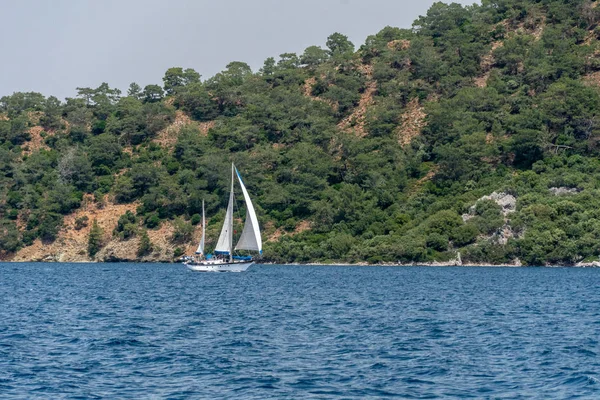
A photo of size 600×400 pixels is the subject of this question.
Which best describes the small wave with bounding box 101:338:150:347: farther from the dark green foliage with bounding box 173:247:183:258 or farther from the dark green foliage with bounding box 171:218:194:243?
the dark green foliage with bounding box 171:218:194:243

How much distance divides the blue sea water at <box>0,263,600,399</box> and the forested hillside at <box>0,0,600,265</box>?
1573 inches

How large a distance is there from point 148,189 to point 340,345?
98605 mm

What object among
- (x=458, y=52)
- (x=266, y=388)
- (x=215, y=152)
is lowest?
(x=266, y=388)

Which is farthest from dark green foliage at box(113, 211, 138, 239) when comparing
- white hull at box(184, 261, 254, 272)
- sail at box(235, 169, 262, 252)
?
sail at box(235, 169, 262, 252)

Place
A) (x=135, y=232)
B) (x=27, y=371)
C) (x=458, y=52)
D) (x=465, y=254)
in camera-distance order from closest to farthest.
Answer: (x=27, y=371), (x=465, y=254), (x=135, y=232), (x=458, y=52)

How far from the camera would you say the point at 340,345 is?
31.9 metres

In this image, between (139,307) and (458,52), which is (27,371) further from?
(458,52)

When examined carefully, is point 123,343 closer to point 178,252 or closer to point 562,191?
point 562,191

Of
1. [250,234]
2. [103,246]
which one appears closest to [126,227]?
[103,246]

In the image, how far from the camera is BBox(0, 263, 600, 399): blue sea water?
2462 centimetres

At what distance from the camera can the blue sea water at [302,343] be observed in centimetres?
2462

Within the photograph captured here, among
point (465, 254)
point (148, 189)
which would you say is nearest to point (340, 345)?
point (465, 254)

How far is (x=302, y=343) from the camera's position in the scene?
106 feet

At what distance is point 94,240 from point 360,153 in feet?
128
